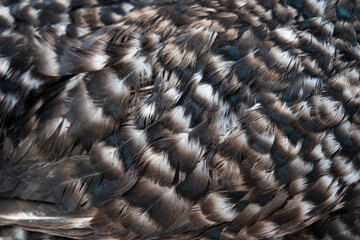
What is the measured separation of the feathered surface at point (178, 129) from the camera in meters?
2.11

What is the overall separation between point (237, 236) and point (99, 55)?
750 mm

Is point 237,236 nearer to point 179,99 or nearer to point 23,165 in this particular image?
point 179,99

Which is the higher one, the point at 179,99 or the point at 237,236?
the point at 179,99

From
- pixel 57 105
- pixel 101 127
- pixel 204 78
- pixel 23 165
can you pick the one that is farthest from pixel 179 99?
pixel 23 165

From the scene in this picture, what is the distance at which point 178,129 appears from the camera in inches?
83.0

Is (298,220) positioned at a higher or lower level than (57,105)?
lower

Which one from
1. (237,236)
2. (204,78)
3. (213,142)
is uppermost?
(204,78)

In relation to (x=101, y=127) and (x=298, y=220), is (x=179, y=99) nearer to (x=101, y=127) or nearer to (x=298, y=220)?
(x=101, y=127)

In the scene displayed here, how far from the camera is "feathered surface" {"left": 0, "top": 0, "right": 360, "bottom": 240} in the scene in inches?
83.0

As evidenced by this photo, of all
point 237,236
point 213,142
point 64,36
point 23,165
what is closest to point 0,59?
point 64,36

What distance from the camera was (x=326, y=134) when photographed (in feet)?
7.06

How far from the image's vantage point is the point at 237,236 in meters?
2.18

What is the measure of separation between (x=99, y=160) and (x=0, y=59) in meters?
0.49

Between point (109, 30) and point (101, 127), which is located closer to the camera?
point (101, 127)
